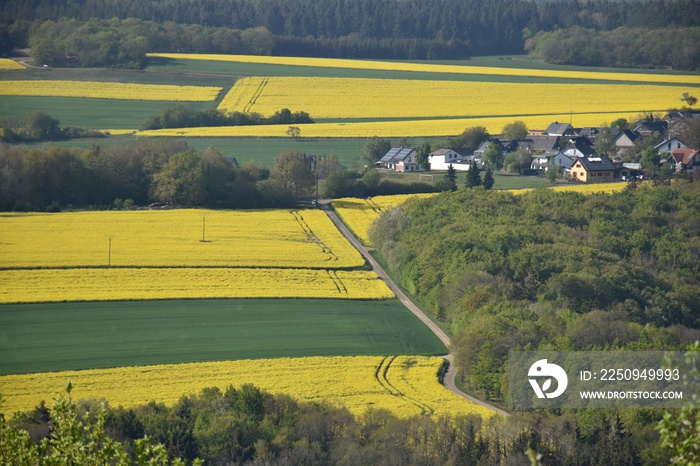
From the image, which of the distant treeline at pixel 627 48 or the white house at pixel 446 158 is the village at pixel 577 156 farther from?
the distant treeline at pixel 627 48

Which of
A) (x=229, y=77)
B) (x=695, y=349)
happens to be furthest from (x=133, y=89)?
(x=695, y=349)

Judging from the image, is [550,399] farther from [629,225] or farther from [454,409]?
[629,225]

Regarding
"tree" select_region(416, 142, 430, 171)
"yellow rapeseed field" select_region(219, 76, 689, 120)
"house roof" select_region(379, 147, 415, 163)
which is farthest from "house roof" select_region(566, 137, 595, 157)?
"yellow rapeseed field" select_region(219, 76, 689, 120)

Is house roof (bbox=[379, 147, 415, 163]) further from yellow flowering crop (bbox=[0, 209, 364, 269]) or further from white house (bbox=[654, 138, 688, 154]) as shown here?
white house (bbox=[654, 138, 688, 154])

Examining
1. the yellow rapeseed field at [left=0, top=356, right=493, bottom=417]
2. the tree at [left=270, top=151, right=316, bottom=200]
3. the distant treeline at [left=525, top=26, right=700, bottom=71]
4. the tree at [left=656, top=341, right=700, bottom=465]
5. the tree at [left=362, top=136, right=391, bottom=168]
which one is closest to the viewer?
the tree at [left=656, top=341, right=700, bottom=465]

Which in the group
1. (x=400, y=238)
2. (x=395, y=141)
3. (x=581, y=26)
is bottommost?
(x=400, y=238)

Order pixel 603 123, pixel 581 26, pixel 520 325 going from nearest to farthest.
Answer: pixel 520 325 → pixel 603 123 → pixel 581 26
